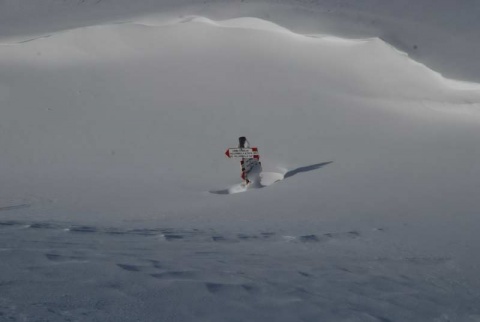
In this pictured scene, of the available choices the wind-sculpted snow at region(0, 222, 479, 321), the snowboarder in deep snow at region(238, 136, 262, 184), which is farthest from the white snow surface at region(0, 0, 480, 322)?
the snowboarder in deep snow at region(238, 136, 262, 184)

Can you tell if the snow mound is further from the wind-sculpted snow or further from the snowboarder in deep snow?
the wind-sculpted snow

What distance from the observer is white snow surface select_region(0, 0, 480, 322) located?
2971 mm

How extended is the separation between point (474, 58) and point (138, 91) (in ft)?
18.7

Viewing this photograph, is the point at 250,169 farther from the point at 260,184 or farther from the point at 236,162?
the point at 236,162

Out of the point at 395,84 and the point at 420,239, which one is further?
the point at 395,84

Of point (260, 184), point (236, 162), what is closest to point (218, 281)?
point (260, 184)

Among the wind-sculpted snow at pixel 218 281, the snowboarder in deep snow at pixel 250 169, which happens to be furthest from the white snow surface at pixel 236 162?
the snowboarder in deep snow at pixel 250 169

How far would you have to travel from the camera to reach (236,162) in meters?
6.59

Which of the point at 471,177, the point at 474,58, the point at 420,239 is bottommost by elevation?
the point at 420,239

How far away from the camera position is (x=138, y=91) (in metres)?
8.44

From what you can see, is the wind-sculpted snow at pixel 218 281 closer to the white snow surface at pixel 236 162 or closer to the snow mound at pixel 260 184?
the white snow surface at pixel 236 162

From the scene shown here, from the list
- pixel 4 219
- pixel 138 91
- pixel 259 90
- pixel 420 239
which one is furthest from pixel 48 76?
pixel 420 239

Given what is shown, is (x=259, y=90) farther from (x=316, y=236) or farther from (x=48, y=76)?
(x=316, y=236)

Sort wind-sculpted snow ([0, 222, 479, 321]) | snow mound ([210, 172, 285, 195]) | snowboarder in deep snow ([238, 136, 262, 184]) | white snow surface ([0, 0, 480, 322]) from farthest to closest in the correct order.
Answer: snowboarder in deep snow ([238, 136, 262, 184]) → snow mound ([210, 172, 285, 195]) → white snow surface ([0, 0, 480, 322]) → wind-sculpted snow ([0, 222, 479, 321])
